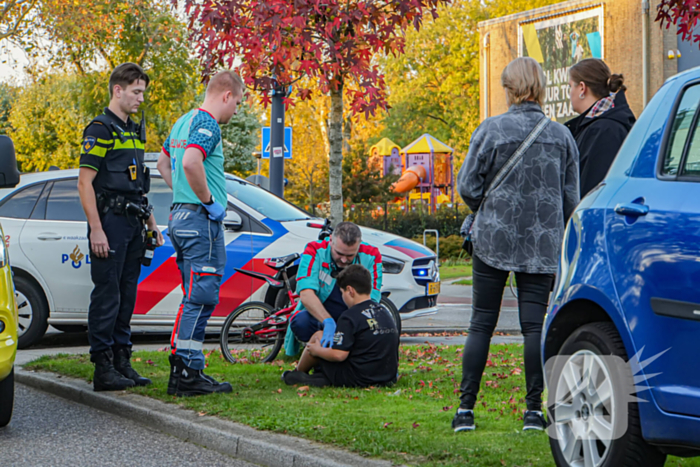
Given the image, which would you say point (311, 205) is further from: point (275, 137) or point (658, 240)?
point (658, 240)

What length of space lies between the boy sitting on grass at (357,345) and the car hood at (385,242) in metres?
2.64

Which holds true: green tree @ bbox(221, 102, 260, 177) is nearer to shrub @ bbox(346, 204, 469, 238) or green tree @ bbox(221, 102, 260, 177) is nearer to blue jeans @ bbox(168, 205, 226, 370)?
shrub @ bbox(346, 204, 469, 238)

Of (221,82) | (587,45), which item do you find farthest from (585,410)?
(587,45)

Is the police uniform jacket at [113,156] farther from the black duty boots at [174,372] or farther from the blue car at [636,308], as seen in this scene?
the blue car at [636,308]

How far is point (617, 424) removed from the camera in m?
3.21

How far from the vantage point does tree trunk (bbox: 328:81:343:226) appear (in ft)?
27.6

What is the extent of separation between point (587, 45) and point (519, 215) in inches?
809

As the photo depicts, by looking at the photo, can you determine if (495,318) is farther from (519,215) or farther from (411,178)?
(411,178)

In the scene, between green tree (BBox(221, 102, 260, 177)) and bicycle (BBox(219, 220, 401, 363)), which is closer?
bicycle (BBox(219, 220, 401, 363))

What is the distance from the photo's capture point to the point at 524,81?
14.9 ft

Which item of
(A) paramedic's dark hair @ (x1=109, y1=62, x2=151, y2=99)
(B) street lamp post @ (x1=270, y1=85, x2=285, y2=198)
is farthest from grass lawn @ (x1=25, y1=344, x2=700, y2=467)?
(B) street lamp post @ (x1=270, y1=85, x2=285, y2=198)

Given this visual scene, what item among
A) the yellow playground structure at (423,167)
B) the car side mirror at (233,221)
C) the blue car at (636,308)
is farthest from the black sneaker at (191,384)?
the yellow playground structure at (423,167)

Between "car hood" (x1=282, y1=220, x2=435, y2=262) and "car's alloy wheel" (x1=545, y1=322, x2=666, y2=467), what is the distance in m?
5.09

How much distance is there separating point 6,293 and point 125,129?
65.1 inches
